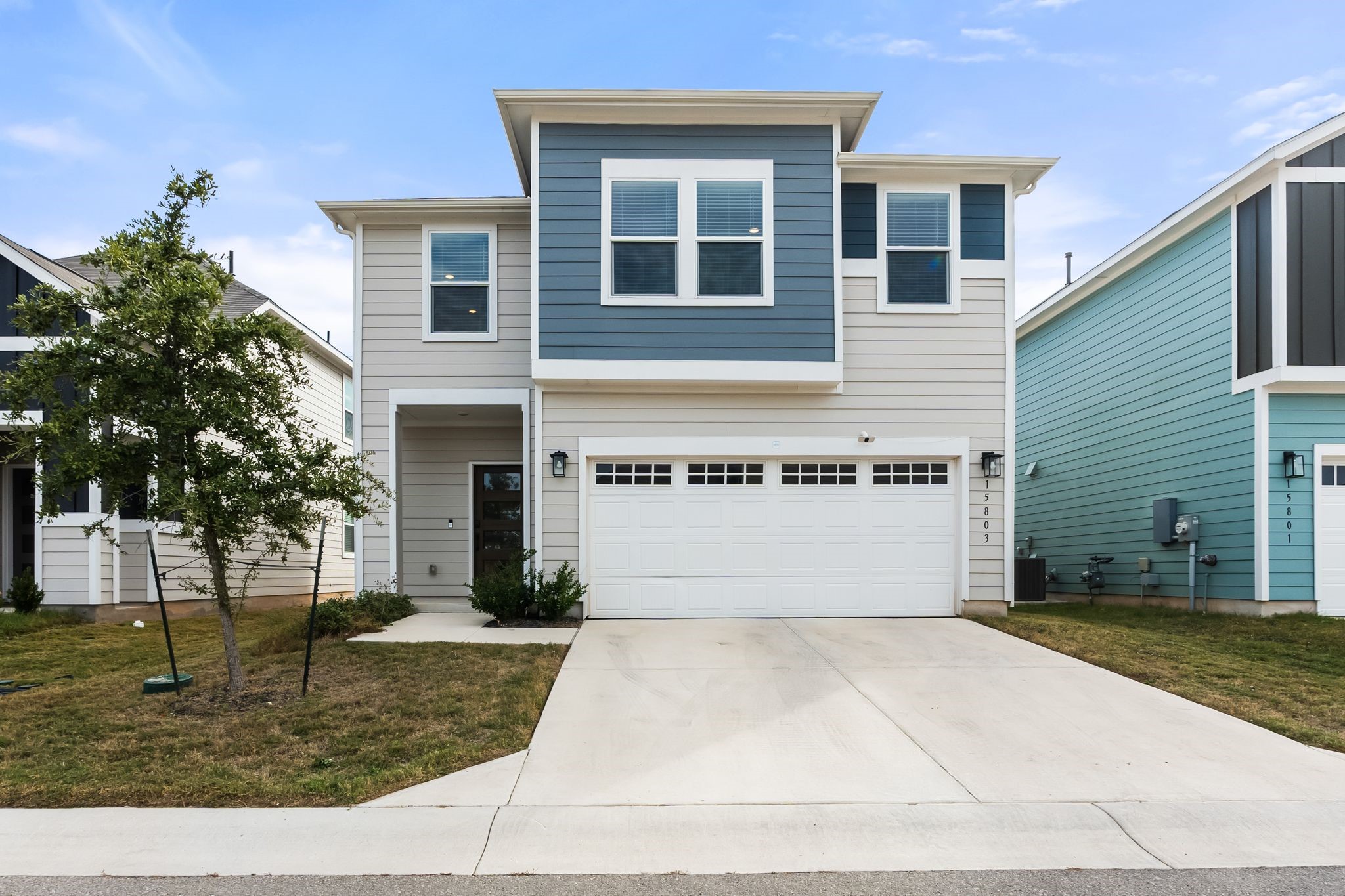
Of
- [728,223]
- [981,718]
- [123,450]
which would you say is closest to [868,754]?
[981,718]

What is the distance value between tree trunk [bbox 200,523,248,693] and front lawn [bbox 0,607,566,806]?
0.17 metres

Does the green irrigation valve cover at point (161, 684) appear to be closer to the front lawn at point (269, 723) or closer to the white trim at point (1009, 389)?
the front lawn at point (269, 723)

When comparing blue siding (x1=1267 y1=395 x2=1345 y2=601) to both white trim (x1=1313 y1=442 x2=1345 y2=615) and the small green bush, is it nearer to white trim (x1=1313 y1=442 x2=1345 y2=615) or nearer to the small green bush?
white trim (x1=1313 y1=442 x2=1345 y2=615)

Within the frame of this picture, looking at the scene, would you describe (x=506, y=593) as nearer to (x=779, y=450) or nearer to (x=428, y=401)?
(x=428, y=401)

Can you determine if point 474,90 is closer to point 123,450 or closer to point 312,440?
point 312,440

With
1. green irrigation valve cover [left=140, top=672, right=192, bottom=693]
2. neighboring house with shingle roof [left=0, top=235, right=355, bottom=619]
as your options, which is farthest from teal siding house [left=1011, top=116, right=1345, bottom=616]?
neighboring house with shingle roof [left=0, top=235, right=355, bottom=619]

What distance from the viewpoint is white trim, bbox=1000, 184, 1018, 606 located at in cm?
1112

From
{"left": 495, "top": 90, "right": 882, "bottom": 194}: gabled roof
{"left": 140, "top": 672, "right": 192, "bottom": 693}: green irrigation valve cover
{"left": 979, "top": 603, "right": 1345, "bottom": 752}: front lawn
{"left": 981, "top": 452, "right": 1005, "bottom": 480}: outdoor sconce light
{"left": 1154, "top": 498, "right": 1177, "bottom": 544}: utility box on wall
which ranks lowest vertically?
{"left": 979, "top": 603, "right": 1345, "bottom": 752}: front lawn

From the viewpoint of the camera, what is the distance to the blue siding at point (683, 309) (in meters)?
10.8

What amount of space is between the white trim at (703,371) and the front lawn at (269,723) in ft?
11.5

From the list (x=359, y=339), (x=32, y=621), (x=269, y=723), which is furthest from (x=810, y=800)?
(x=32, y=621)

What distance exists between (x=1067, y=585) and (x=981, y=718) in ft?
37.2

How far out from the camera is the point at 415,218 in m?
11.8

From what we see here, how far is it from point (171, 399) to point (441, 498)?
645 cm
